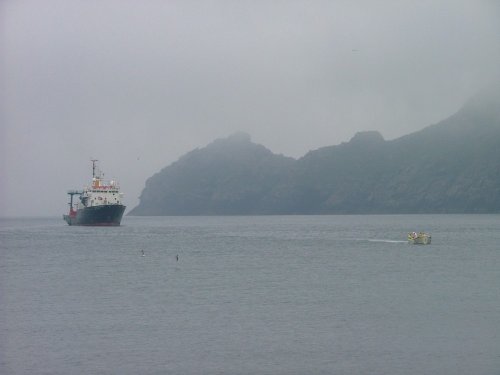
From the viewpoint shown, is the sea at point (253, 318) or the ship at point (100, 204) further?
the ship at point (100, 204)

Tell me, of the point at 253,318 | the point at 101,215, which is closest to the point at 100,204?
the point at 101,215

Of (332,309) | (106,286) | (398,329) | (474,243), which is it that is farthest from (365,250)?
(398,329)

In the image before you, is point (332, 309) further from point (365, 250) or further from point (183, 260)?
point (365, 250)

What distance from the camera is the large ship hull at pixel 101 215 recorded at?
15475 centimetres

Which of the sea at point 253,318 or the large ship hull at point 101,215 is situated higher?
the large ship hull at point 101,215

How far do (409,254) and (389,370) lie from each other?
2232 inches

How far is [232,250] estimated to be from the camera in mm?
91875

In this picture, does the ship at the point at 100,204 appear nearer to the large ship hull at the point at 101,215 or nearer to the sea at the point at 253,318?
the large ship hull at the point at 101,215

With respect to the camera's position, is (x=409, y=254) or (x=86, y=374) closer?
(x=86, y=374)

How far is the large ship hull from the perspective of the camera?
508ft

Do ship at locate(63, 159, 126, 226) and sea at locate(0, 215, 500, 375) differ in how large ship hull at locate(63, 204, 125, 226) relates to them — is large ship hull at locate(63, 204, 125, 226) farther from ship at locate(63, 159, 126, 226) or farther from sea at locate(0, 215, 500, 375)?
sea at locate(0, 215, 500, 375)

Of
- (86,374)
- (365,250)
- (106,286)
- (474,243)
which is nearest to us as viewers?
(86,374)

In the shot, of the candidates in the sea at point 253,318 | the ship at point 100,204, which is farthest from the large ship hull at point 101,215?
the sea at point 253,318

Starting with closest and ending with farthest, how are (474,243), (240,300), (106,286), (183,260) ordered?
(240,300)
(106,286)
(183,260)
(474,243)
